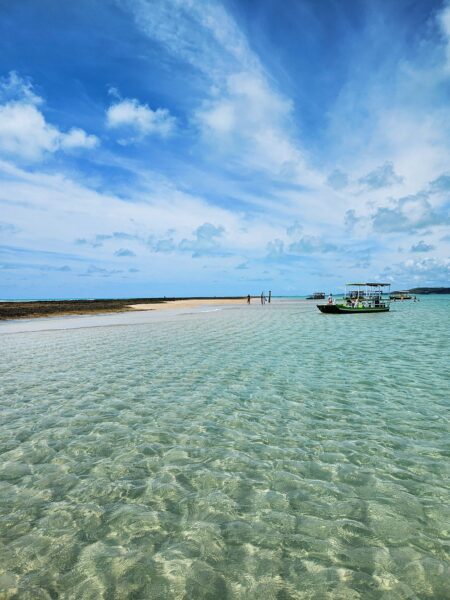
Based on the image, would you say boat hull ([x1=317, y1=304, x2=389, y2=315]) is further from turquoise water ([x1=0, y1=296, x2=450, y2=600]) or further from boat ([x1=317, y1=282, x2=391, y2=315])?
turquoise water ([x1=0, y1=296, x2=450, y2=600])

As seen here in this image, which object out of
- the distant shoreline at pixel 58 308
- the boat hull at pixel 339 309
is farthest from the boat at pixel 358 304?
the distant shoreline at pixel 58 308

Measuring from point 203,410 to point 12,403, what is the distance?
5.80 metres

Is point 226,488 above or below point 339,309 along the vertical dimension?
below

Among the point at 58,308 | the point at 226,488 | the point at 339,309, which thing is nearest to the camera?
the point at 226,488

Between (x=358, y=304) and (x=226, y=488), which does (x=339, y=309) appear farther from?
(x=226, y=488)

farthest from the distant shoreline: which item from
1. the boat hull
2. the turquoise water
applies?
the turquoise water

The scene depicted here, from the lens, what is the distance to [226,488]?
6.04 meters

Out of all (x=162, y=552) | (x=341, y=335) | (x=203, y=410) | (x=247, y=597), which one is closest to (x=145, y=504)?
(x=162, y=552)

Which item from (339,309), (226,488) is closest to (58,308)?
(339,309)

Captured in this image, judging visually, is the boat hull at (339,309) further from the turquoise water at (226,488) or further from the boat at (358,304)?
the turquoise water at (226,488)

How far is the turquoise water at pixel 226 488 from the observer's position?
4.14m

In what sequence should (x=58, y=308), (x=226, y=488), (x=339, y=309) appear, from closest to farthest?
(x=226, y=488) → (x=339, y=309) → (x=58, y=308)

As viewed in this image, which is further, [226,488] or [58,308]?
[58,308]

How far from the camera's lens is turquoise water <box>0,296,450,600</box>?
414 cm
